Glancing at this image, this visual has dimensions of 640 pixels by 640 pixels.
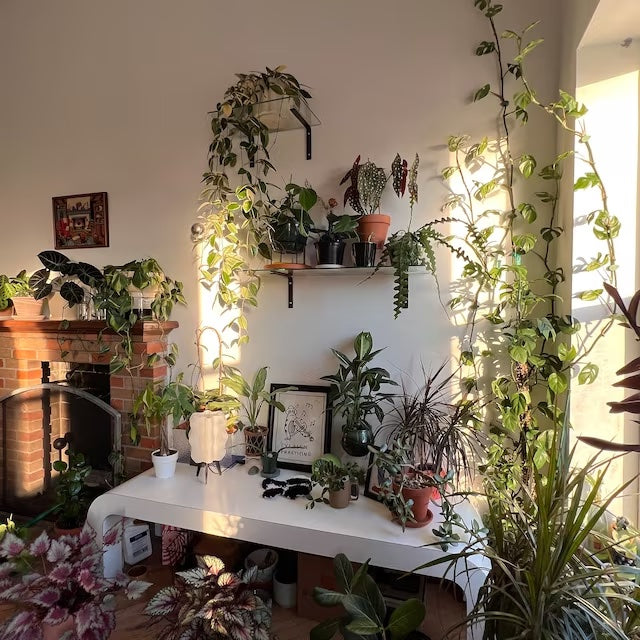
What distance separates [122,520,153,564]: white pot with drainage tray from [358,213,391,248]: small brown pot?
1.68 meters

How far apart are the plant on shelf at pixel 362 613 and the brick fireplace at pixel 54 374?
49.5 inches

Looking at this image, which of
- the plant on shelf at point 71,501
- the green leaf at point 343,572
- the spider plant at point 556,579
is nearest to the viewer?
the spider plant at point 556,579

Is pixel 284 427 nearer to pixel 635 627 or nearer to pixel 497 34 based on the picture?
pixel 635 627

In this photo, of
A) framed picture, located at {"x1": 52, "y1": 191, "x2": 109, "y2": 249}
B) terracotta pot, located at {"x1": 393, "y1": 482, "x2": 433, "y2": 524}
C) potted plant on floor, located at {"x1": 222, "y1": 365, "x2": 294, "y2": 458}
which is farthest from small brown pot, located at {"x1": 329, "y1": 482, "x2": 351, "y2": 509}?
framed picture, located at {"x1": 52, "y1": 191, "x2": 109, "y2": 249}

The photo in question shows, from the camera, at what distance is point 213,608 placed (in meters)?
1.24

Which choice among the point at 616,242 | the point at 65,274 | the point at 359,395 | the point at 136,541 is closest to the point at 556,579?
the point at 359,395

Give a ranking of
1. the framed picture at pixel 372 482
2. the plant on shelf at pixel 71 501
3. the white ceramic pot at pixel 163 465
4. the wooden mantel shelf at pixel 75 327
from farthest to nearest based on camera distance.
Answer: the wooden mantel shelf at pixel 75 327, the plant on shelf at pixel 71 501, the white ceramic pot at pixel 163 465, the framed picture at pixel 372 482

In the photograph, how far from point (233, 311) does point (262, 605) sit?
1.23 metres

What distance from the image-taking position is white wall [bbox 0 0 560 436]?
174 cm

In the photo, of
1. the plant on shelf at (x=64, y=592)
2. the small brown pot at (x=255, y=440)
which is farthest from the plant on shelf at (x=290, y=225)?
the plant on shelf at (x=64, y=592)

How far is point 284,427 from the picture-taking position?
193 centimetres

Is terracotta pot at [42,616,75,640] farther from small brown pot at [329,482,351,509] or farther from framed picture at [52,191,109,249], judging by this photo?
framed picture at [52,191,109,249]

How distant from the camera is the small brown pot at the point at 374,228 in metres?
1.69

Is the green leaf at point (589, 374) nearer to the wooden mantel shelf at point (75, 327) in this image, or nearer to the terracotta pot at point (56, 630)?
the wooden mantel shelf at point (75, 327)
